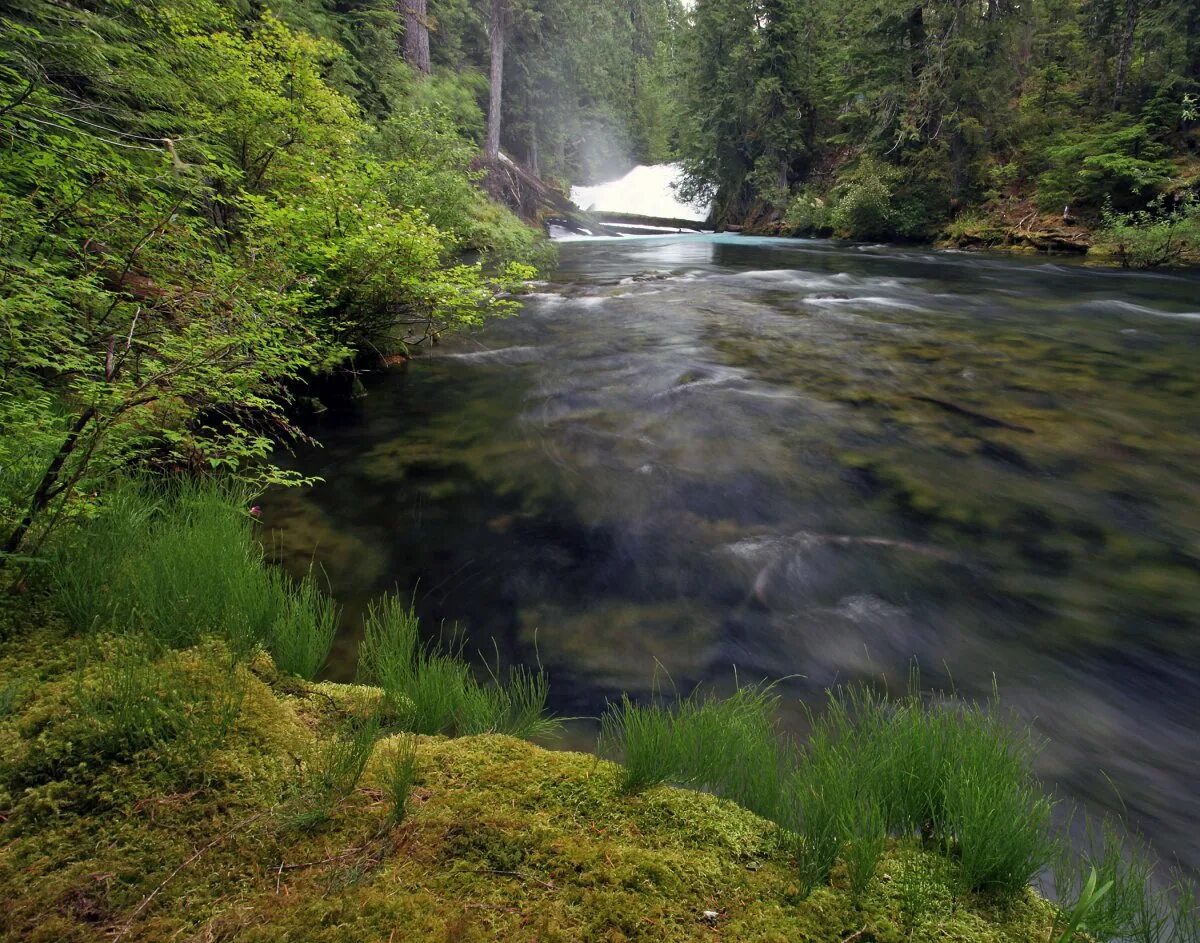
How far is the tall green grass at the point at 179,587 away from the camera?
6.91 ft

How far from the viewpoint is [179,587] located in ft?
7.39

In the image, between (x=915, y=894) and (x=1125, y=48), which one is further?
(x=1125, y=48)

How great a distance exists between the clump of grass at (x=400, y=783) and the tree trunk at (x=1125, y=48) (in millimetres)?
27192

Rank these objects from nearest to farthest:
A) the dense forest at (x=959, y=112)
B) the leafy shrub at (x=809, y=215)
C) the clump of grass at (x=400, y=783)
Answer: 1. the clump of grass at (x=400, y=783)
2. the dense forest at (x=959, y=112)
3. the leafy shrub at (x=809, y=215)

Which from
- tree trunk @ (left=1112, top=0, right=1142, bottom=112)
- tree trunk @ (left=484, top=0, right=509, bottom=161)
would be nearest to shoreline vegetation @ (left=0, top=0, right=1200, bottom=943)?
tree trunk @ (left=1112, top=0, right=1142, bottom=112)

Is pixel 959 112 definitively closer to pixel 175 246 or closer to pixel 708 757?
pixel 175 246

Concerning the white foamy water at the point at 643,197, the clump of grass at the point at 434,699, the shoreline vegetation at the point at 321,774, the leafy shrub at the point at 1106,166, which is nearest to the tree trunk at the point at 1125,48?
the leafy shrub at the point at 1106,166

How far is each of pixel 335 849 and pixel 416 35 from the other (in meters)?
23.0

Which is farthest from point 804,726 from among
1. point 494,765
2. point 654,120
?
point 654,120

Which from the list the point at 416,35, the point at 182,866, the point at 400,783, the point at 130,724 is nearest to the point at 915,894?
the point at 400,783

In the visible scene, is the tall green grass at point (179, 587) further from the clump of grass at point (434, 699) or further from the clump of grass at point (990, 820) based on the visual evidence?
the clump of grass at point (990, 820)

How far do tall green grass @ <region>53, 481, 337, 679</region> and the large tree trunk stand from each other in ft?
66.4

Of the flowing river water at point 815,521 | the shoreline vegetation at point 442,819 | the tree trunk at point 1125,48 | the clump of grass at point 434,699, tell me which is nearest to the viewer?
the shoreline vegetation at point 442,819

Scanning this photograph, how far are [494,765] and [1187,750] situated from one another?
3.33 meters
